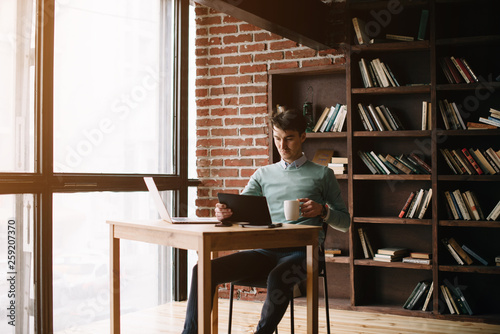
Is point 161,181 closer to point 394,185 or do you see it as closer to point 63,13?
point 63,13

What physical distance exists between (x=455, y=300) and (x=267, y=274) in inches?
68.4

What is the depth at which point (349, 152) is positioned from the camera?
4.21 m

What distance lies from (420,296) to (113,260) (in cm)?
220

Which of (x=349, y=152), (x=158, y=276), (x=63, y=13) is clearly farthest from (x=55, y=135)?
(x=349, y=152)

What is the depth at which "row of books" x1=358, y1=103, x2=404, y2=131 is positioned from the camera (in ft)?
13.7

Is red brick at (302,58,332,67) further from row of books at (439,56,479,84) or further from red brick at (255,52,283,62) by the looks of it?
row of books at (439,56,479,84)

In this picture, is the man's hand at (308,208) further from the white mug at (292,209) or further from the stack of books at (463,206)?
the stack of books at (463,206)

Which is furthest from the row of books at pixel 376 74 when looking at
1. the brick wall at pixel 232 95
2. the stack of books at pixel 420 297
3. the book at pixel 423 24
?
the stack of books at pixel 420 297

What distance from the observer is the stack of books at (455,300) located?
12.9ft

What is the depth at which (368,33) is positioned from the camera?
4270 millimetres

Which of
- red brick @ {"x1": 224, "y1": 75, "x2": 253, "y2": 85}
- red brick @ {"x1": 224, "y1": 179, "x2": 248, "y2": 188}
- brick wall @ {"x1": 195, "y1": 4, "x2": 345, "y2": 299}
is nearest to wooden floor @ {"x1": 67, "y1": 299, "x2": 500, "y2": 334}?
brick wall @ {"x1": 195, "y1": 4, "x2": 345, "y2": 299}

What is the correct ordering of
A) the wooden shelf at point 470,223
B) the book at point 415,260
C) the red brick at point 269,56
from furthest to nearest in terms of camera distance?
the red brick at point 269,56
the book at point 415,260
the wooden shelf at point 470,223

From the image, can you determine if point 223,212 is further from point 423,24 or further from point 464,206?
point 423,24

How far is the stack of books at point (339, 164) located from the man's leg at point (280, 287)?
4.92 ft
